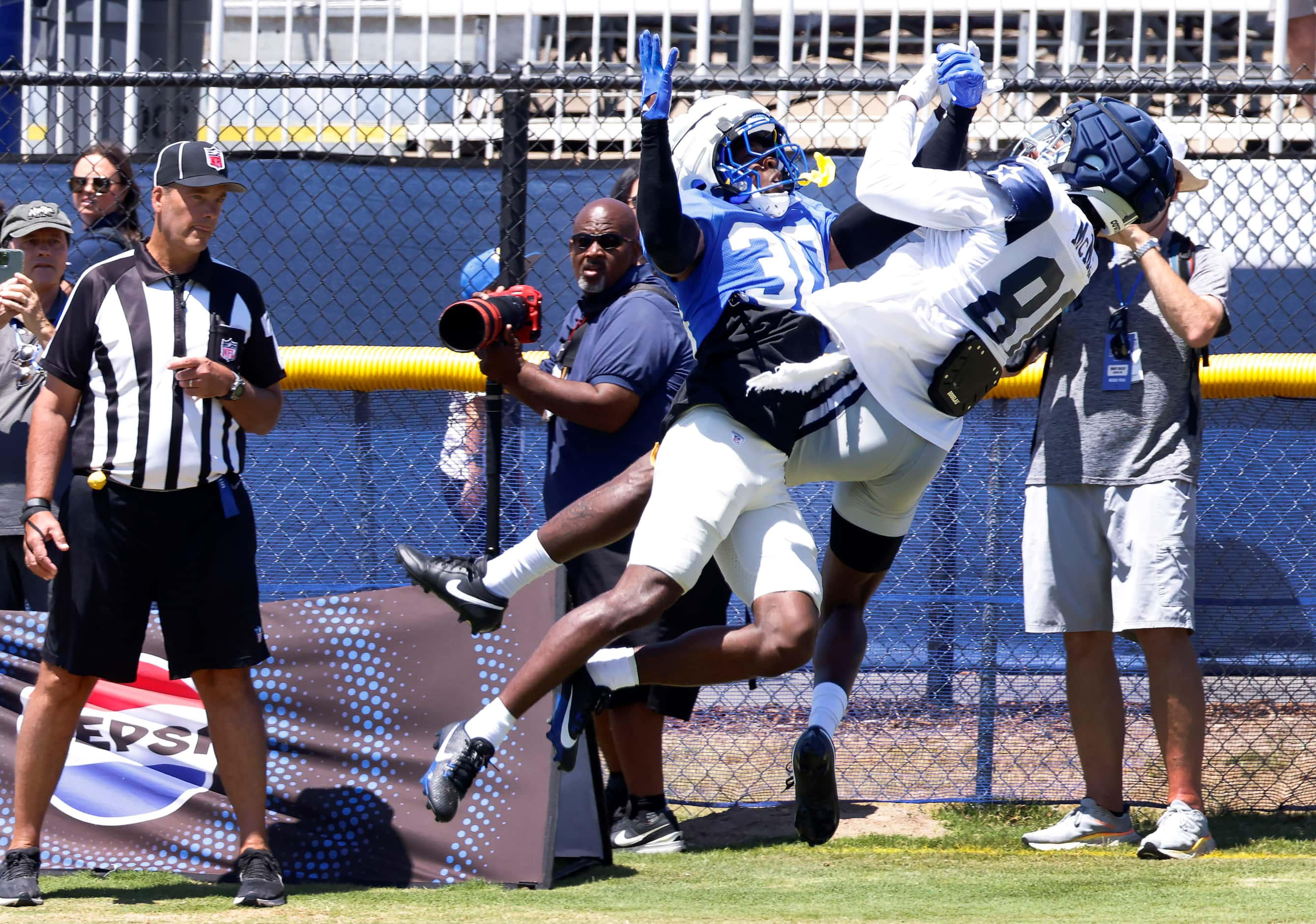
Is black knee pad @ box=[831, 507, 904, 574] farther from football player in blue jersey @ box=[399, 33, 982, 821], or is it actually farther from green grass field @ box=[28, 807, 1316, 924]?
green grass field @ box=[28, 807, 1316, 924]

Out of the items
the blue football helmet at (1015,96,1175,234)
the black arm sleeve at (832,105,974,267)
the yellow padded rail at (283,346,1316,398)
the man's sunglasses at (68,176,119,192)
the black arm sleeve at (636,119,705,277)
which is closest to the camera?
the black arm sleeve at (636,119,705,277)

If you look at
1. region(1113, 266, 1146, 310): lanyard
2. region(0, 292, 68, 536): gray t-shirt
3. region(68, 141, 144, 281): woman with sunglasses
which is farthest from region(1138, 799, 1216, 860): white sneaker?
region(68, 141, 144, 281): woman with sunglasses

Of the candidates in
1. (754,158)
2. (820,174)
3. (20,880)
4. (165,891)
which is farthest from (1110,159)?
(20,880)

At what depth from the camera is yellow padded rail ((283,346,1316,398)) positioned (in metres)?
5.64

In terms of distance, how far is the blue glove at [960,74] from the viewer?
3.97 m

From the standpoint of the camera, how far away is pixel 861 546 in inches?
169

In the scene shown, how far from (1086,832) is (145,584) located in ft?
10.1

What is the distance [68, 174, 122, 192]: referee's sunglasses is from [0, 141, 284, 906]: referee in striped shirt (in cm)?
110

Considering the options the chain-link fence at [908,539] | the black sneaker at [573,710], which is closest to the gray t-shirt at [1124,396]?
the chain-link fence at [908,539]

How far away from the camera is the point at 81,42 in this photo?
771cm

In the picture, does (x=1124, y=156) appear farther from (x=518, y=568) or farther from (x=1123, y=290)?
(x=518, y=568)

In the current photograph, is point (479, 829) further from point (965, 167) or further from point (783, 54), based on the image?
point (783, 54)

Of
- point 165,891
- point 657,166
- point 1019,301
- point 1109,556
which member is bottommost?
point 165,891

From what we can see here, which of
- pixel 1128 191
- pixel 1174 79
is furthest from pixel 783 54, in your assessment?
pixel 1128 191
